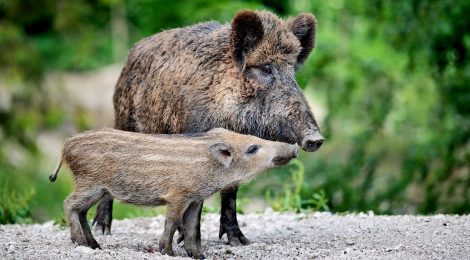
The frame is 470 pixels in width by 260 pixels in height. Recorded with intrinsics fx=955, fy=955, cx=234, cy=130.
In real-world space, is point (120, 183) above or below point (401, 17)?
below

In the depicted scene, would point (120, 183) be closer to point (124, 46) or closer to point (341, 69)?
point (341, 69)

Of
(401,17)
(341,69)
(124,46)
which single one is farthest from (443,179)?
(124,46)

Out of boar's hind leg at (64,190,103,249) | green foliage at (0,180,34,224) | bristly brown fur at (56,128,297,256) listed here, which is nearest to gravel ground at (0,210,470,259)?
boar's hind leg at (64,190,103,249)

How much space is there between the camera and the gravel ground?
270 inches

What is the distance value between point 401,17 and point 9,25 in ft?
20.3

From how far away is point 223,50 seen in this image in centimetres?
815

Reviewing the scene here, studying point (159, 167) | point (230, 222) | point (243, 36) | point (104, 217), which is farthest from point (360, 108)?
point (159, 167)

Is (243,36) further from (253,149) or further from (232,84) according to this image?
(253,149)

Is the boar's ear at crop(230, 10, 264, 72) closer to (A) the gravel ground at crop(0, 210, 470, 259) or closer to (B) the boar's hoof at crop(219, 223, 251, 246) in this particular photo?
(B) the boar's hoof at crop(219, 223, 251, 246)

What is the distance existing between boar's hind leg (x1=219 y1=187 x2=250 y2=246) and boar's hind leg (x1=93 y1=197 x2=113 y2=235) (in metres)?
1.25

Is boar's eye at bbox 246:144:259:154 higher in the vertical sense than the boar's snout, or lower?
lower

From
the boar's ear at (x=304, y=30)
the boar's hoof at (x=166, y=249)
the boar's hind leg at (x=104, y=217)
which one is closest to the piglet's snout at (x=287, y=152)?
the boar's hoof at (x=166, y=249)

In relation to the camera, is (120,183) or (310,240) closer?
(120,183)

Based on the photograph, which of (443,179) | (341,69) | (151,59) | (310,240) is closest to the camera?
(310,240)
